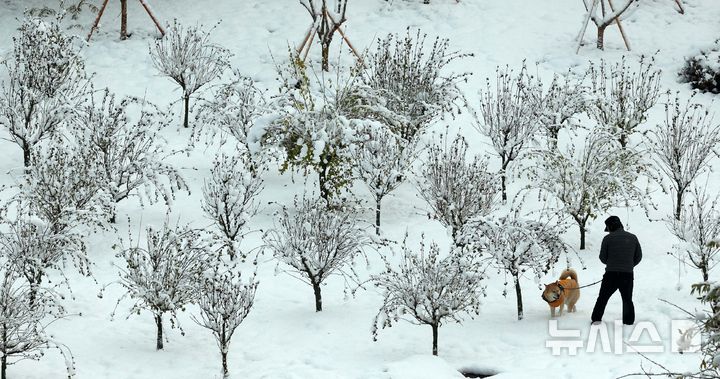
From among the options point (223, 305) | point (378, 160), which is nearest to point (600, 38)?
point (378, 160)

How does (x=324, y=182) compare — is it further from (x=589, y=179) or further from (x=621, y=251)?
(x=621, y=251)

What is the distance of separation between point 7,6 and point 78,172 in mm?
10793

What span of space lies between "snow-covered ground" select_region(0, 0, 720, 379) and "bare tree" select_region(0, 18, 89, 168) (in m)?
0.86

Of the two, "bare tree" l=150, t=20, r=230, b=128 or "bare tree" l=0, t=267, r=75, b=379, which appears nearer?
"bare tree" l=0, t=267, r=75, b=379

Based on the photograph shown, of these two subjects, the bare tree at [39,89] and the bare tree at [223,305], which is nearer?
the bare tree at [223,305]

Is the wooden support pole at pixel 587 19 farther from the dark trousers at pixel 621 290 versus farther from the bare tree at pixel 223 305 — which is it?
the bare tree at pixel 223 305

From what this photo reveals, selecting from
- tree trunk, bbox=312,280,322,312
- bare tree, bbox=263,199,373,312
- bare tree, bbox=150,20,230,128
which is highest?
bare tree, bbox=150,20,230,128

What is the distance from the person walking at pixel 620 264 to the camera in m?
11.7

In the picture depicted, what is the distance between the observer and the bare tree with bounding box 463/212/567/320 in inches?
480

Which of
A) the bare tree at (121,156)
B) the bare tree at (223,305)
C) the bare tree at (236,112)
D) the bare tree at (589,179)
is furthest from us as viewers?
the bare tree at (236,112)

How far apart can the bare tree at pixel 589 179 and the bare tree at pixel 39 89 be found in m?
7.54

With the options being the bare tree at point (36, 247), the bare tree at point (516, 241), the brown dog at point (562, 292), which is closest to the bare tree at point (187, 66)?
the bare tree at point (36, 247)

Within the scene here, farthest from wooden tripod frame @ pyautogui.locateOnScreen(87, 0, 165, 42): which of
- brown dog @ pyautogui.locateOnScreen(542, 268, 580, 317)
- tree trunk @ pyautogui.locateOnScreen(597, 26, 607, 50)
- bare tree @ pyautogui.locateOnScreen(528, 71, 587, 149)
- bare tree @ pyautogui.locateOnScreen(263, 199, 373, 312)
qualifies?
brown dog @ pyautogui.locateOnScreen(542, 268, 580, 317)

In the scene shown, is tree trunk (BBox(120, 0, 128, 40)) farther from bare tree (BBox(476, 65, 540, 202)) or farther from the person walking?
the person walking
